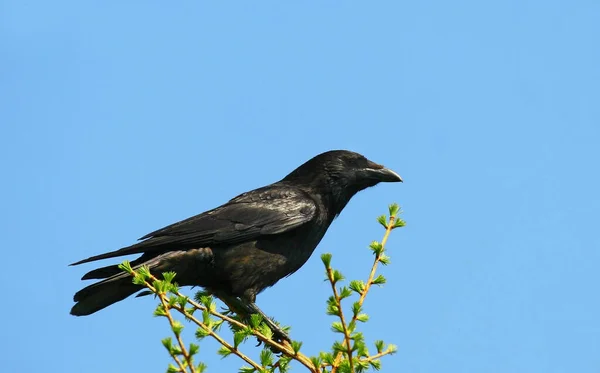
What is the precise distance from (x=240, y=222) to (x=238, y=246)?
0.26 meters

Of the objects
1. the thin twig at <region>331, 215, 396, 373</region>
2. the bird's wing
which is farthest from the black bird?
the thin twig at <region>331, 215, 396, 373</region>

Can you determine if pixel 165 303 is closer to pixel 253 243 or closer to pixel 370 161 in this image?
pixel 253 243

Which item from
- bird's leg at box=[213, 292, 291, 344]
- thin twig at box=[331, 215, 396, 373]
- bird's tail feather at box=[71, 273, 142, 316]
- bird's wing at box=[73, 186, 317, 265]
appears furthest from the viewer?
bird's leg at box=[213, 292, 291, 344]

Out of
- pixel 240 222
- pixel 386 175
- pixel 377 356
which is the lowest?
pixel 377 356

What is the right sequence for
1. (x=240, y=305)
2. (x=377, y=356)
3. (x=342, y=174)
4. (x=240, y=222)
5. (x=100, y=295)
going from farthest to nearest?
1. (x=342, y=174)
2. (x=240, y=222)
3. (x=240, y=305)
4. (x=100, y=295)
5. (x=377, y=356)

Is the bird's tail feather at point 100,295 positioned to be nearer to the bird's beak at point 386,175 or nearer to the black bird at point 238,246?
the black bird at point 238,246

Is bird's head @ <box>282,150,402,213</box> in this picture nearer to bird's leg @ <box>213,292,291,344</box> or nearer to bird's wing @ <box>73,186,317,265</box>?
bird's wing @ <box>73,186,317,265</box>

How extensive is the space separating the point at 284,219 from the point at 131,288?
5.43 feet

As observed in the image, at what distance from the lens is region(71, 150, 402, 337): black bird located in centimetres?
672

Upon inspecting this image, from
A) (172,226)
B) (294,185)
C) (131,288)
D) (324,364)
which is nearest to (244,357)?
(324,364)

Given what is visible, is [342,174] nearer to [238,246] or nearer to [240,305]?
[238,246]

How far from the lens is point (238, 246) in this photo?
7.44m

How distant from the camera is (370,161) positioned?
870cm

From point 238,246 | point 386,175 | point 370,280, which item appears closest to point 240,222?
point 238,246
